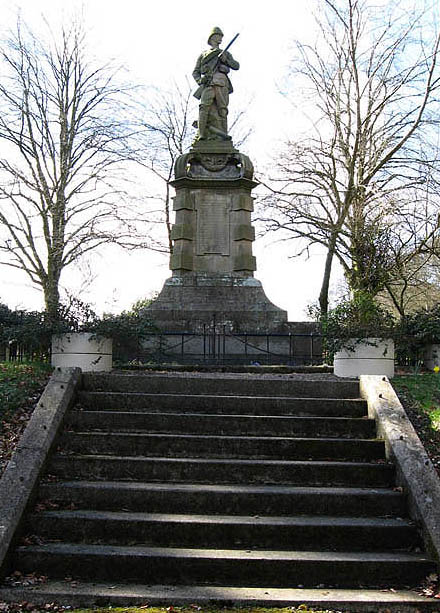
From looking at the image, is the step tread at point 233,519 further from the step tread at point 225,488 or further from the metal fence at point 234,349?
the metal fence at point 234,349

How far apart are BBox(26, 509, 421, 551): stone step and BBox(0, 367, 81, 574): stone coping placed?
27cm

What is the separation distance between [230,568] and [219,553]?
0.18m

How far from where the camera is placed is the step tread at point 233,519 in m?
5.91

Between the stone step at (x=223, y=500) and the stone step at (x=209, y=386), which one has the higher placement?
the stone step at (x=209, y=386)

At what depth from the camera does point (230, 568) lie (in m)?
5.47

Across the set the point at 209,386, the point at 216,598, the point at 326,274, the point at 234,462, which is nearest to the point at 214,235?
→ the point at 209,386

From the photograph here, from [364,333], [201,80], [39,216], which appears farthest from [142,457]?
[39,216]

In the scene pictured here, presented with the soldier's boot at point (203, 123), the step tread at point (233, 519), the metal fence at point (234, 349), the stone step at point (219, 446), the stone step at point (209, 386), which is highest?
the soldier's boot at point (203, 123)

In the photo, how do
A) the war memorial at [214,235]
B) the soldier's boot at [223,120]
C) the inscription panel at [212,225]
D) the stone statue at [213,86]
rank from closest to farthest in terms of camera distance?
1. the war memorial at [214,235]
2. the inscription panel at [212,225]
3. the stone statue at [213,86]
4. the soldier's boot at [223,120]

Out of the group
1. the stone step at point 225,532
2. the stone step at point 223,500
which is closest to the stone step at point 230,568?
the stone step at point 225,532

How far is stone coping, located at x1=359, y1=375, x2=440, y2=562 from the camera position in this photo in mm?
5879

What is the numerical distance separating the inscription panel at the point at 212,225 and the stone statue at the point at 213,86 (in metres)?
1.52

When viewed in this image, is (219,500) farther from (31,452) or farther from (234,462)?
(31,452)

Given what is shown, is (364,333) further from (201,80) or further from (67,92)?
(67,92)
